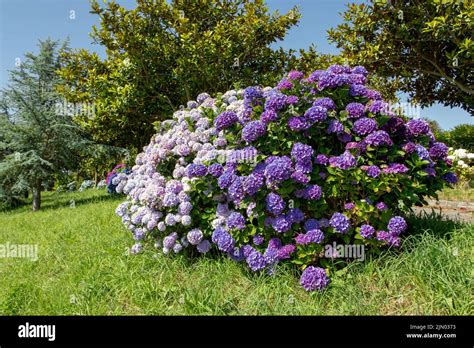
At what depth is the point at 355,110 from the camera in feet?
12.2

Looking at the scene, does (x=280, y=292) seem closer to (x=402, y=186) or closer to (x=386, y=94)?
(x=402, y=186)

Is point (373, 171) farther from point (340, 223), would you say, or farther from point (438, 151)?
point (438, 151)

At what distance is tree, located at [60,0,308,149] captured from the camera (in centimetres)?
995

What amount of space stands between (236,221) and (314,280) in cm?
93

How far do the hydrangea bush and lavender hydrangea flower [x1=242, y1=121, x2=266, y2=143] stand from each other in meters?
0.01

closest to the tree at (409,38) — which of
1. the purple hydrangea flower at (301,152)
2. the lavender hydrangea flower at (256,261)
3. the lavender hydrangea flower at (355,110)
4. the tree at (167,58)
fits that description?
the tree at (167,58)

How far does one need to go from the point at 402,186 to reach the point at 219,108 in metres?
2.38

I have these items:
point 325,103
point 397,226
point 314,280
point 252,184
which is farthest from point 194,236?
point 397,226

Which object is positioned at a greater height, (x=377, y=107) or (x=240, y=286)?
(x=377, y=107)

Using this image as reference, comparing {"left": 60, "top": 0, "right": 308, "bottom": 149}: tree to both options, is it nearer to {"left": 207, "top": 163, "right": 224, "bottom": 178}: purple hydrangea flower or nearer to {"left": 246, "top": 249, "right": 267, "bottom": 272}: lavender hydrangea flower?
{"left": 207, "top": 163, "right": 224, "bottom": 178}: purple hydrangea flower

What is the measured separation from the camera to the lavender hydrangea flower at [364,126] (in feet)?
11.8

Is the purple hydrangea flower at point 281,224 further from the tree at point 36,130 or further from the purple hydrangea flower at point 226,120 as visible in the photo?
the tree at point 36,130
